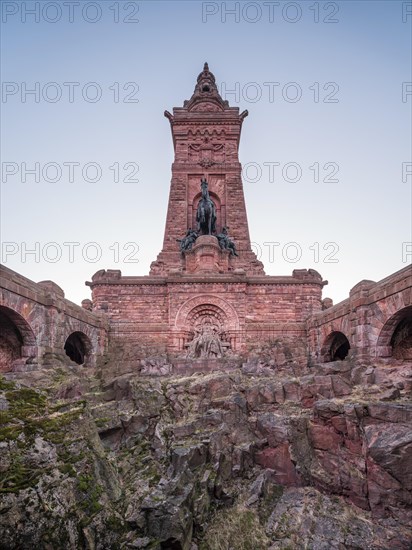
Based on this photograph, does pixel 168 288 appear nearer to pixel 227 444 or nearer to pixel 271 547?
pixel 227 444

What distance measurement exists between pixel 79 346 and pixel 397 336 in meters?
14.7

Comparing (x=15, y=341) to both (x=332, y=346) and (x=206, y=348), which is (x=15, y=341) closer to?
(x=206, y=348)

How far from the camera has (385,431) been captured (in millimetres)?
9297

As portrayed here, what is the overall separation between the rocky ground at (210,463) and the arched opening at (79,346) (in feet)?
19.7

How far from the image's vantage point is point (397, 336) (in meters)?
14.8

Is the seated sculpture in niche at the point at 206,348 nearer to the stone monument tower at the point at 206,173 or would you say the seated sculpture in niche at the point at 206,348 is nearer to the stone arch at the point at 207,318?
the stone arch at the point at 207,318

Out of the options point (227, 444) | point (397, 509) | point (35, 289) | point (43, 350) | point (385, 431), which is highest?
point (35, 289)

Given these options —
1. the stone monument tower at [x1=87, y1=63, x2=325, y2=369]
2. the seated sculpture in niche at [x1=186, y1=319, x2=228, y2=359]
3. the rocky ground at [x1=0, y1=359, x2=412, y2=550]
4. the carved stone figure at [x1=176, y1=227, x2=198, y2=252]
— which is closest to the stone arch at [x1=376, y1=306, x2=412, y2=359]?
the rocky ground at [x1=0, y1=359, x2=412, y2=550]

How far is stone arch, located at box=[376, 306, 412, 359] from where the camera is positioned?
540 inches

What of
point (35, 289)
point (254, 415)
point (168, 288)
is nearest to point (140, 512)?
point (254, 415)

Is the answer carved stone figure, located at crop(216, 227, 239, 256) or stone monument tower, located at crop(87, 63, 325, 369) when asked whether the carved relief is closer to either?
stone monument tower, located at crop(87, 63, 325, 369)

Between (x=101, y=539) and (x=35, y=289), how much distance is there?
9946 millimetres

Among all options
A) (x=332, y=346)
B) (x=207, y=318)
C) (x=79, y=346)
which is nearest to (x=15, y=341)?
(x=79, y=346)

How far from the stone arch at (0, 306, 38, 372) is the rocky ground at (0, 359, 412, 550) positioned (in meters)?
1.32
